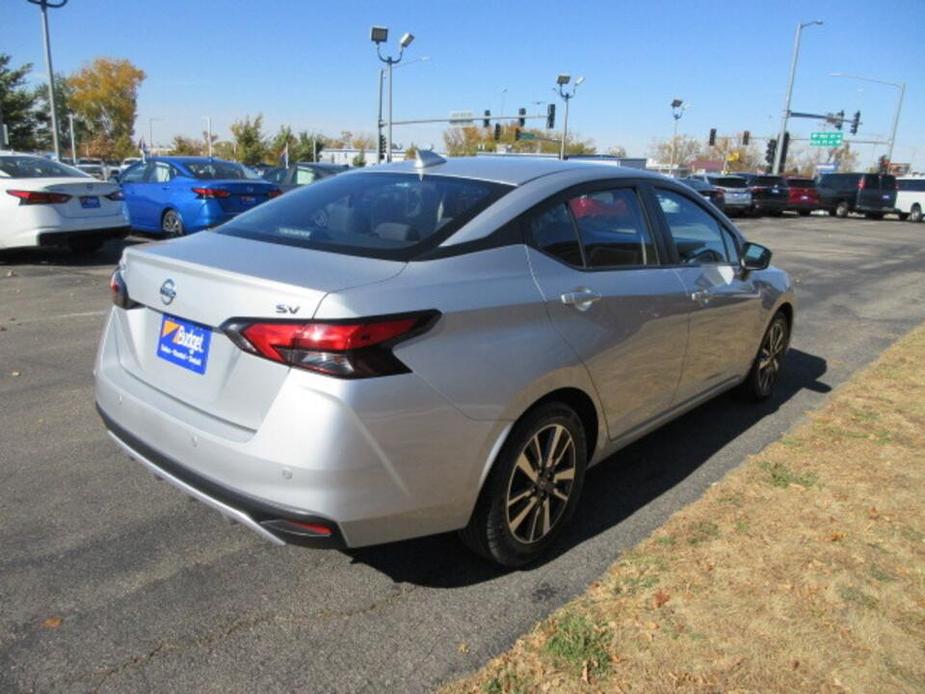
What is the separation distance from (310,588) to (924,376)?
18.3 ft

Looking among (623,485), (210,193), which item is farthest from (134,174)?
(623,485)

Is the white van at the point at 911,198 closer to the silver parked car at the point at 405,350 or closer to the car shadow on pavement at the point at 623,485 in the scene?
the car shadow on pavement at the point at 623,485

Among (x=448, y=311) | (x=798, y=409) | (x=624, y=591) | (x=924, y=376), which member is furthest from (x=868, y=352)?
(x=448, y=311)

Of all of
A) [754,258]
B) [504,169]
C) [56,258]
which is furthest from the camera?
[56,258]

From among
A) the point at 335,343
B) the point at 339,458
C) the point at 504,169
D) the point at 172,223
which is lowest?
the point at 172,223

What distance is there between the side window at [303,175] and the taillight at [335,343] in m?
13.7

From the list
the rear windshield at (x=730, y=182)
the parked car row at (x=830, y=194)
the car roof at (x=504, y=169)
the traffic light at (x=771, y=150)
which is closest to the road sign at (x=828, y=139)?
the traffic light at (x=771, y=150)

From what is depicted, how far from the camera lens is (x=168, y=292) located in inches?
104

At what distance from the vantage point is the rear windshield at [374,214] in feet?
9.02

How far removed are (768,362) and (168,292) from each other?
4.21 metres

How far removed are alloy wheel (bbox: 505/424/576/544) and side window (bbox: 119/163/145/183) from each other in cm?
1199

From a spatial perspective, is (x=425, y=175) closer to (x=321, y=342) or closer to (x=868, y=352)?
(x=321, y=342)

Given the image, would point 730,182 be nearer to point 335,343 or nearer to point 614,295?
point 614,295

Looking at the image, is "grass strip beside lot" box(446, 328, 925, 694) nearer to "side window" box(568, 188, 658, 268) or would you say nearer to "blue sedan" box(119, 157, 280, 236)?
"side window" box(568, 188, 658, 268)
